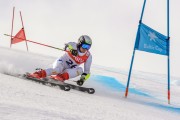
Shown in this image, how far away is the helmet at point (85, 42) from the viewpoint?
783cm

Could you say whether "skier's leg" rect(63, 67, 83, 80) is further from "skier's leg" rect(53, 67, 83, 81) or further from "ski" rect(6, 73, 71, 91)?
"ski" rect(6, 73, 71, 91)

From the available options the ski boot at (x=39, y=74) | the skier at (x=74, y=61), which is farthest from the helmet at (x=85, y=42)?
the ski boot at (x=39, y=74)

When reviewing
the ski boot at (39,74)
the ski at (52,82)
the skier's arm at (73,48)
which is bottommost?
the ski at (52,82)

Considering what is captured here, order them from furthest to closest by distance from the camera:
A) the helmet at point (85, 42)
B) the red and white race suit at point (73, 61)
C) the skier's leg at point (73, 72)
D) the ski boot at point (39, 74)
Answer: the red and white race suit at point (73, 61), the helmet at point (85, 42), the skier's leg at point (73, 72), the ski boot at point (39, 74)

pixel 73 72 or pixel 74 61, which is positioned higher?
pixel 74 61

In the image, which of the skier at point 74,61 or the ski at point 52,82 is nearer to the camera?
the ski at point 52,82

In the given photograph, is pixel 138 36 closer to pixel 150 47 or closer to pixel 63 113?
pixel 150 47

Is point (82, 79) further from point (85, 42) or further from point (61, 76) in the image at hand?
point (85, 42)

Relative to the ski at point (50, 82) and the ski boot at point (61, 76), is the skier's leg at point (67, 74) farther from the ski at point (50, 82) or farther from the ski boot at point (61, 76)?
the ski at point (50, 82)

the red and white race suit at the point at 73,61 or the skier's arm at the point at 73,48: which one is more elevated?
the skier's arm at the point at 73,48

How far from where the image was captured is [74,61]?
321 inches

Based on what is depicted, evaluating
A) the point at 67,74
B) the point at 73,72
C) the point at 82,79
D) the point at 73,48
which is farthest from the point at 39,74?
the point at 73,48

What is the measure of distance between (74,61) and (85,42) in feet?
1.95

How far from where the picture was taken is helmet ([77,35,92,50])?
783 cm
